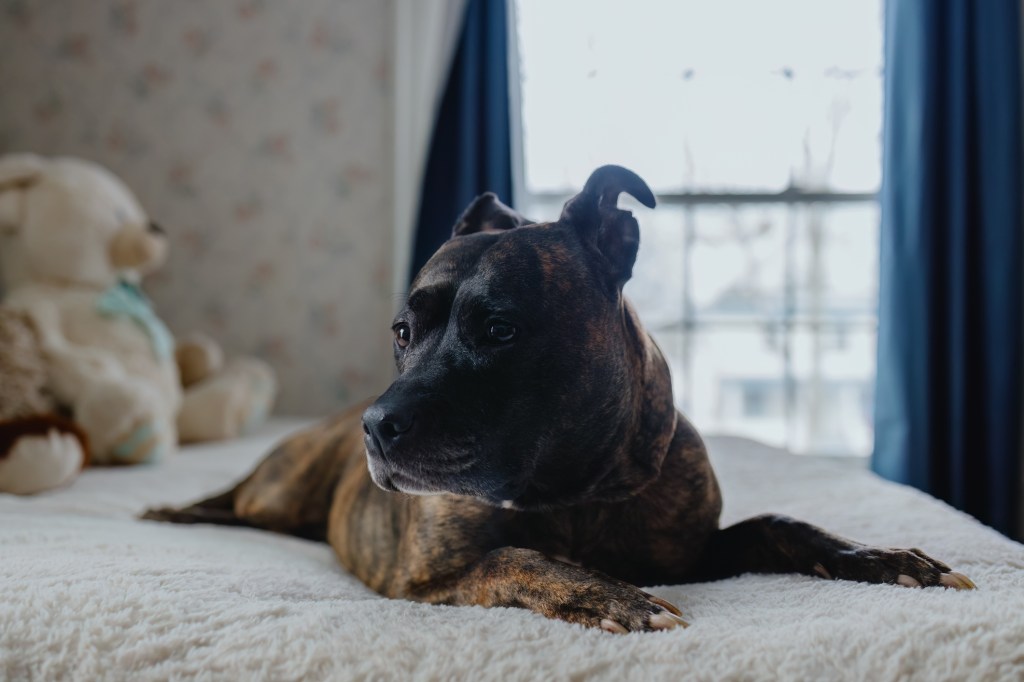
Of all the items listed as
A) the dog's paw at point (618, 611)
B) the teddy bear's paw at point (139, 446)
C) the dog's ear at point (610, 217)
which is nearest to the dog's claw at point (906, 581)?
the dog's paw at point (618, 611)

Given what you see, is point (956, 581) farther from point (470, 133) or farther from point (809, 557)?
point (470, 133)

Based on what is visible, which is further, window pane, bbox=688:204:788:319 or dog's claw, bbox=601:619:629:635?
window pane, bbox=688:204:788:319

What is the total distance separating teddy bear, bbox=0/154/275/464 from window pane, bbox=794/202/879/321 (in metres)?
2.09

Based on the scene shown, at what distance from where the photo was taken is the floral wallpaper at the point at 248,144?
3350 mm

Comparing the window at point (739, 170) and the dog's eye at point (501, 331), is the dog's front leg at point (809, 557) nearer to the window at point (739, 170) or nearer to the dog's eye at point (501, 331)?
the dog's eye at point (501, 331)

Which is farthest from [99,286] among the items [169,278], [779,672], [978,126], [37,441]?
[978,126]

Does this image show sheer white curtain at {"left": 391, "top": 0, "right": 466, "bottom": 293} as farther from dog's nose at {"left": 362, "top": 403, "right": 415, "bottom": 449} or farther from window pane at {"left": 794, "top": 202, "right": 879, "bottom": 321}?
dog's nose at {"left": 362, "top": 403, "right": 415, "bottom": 449}

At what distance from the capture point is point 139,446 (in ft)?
7.15

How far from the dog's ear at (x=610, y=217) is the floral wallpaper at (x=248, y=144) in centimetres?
235

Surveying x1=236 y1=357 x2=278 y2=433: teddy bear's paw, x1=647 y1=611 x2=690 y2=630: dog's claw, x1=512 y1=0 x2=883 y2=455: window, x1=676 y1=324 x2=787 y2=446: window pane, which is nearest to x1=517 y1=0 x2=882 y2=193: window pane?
x1=512 y1=0 x2=883 y2=455: window

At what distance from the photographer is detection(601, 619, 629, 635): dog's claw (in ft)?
2.54

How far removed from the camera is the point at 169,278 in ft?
11.4

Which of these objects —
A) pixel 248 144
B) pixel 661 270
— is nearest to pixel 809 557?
pixel 661 270

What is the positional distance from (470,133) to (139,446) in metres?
1.56
